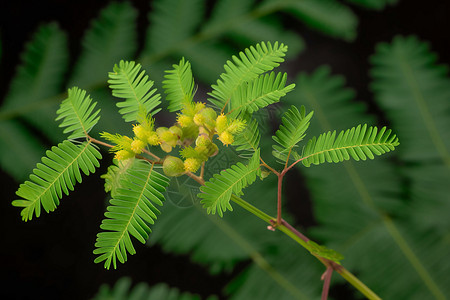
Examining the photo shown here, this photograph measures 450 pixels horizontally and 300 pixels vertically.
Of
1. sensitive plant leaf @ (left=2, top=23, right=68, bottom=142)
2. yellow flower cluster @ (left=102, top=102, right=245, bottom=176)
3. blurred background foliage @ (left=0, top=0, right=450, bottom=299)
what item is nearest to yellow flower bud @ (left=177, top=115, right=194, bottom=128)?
yellow flower cluster @ (left=102, top=102, right=245, bottom=176)

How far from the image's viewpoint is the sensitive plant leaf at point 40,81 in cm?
56

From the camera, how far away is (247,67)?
222 mm

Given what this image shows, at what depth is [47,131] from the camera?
1.87 ft

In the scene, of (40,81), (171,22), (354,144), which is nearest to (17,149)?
(40,81)

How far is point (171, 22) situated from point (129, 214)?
1.34 feet

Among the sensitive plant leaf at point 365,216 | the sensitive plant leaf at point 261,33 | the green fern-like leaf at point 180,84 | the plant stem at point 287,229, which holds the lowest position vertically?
the plant stem at point 287,229

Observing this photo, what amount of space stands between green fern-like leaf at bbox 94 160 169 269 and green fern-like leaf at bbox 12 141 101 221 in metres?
0.02

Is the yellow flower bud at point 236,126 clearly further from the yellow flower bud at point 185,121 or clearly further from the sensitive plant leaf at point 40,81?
the sensitive plant leaf at point 40,81

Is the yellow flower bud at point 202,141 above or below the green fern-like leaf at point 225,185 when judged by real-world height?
above

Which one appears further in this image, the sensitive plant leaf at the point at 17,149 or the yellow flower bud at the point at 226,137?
the sensitive plant leaf at the point at 17,149

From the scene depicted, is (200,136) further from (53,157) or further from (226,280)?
(226,280)

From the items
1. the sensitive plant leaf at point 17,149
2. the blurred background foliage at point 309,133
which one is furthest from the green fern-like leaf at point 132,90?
the sensitive plant leaf at point 17,149

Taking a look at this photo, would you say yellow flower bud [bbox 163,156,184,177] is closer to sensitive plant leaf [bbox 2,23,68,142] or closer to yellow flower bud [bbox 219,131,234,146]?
yellow flower bud [bbox 219,131,234,146]

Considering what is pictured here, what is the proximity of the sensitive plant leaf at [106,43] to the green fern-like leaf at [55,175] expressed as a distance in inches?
14.6
